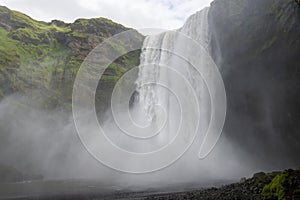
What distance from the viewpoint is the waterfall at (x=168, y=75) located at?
1478 inches

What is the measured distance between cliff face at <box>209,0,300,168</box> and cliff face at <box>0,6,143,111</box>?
25.1 metres

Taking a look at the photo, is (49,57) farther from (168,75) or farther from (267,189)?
(267,189)

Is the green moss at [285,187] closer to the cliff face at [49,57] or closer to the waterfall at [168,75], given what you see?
the waterfall at [168,75]

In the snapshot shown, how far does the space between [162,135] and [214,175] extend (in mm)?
12895

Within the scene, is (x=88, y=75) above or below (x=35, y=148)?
above

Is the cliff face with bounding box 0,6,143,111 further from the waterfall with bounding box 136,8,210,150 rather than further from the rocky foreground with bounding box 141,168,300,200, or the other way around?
the rocky foreground with bounding box 141,168,300,200

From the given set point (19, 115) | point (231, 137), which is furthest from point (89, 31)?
point (231, 137)

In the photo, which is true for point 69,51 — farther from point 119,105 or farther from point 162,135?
point 162,135

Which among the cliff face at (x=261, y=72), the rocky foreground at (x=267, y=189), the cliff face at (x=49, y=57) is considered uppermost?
the cliff face at (x=49, y=57)

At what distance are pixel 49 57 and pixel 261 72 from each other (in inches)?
1754

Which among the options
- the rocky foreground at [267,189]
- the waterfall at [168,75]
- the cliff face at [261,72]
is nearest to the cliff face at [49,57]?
the waterfall at [168,75]

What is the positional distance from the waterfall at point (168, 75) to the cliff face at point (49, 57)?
9.72m

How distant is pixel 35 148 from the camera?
144 ft

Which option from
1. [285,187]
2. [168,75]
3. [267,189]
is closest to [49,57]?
[168,75]
